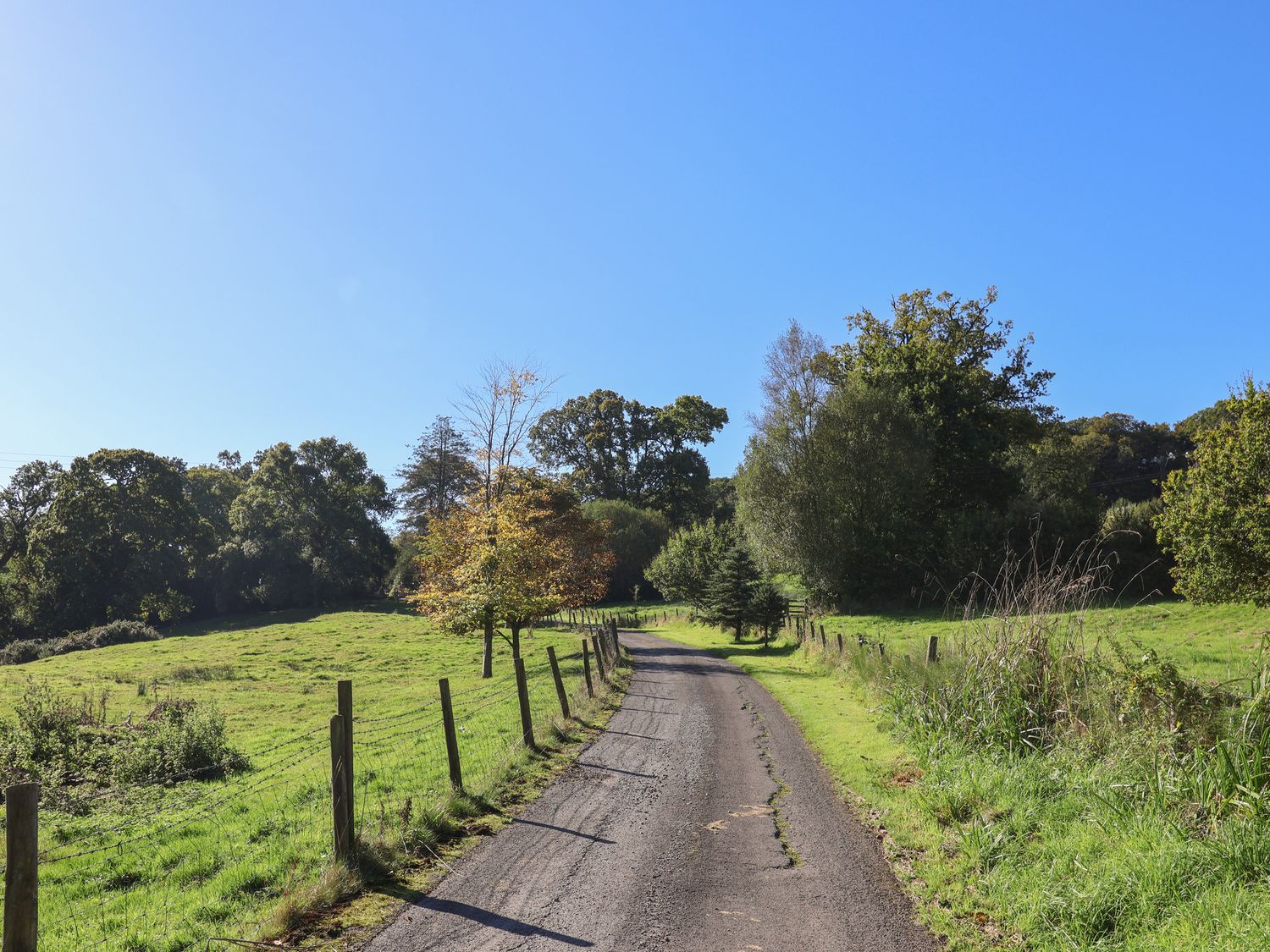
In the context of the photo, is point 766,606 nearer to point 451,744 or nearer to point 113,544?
point 451,744

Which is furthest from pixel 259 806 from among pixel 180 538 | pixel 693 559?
pixel 180 538

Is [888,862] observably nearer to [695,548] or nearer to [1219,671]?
[1219,671]

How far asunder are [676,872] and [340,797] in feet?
11.1

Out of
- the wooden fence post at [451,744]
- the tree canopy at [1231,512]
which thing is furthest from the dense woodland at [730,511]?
the wooden fence post at [451,744]

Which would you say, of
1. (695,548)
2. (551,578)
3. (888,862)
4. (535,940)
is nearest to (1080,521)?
(695,548)

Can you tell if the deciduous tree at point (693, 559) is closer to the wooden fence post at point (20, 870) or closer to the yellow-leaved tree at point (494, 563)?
the yellow-leaved tree at point (494, 563)

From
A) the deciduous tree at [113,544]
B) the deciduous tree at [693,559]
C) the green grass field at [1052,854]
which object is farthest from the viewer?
the deciduous tree at [113,544]

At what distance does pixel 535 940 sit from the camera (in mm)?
5734

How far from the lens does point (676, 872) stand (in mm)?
7117

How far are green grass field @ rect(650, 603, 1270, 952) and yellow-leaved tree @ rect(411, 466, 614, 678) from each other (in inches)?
550

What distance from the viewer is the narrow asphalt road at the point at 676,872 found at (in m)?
5.81

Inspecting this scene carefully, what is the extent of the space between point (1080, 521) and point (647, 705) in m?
33.0

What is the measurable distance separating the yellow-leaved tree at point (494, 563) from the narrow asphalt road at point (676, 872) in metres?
11.7

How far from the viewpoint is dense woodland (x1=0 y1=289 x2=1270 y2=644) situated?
24.0 metres
